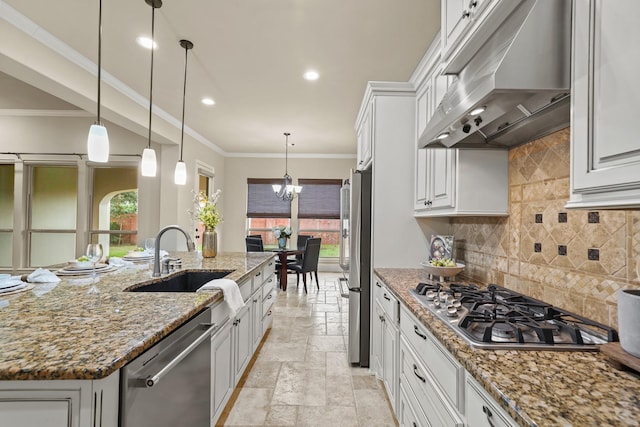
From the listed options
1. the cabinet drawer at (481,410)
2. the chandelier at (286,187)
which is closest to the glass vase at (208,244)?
the cabinet drawer at (481,410)

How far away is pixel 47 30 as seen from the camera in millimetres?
2529

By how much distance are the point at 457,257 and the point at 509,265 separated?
69 centimetres

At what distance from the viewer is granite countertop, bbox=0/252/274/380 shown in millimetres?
845

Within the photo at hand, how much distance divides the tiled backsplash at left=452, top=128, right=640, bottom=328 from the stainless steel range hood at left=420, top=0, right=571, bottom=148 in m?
0.20

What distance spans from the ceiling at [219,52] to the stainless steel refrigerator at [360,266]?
1.17 m

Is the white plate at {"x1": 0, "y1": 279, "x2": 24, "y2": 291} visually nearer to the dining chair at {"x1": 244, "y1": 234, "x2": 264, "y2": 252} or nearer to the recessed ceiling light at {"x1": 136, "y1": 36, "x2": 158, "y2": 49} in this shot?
the recessed ceiling light at {"x1": 136, "y1": 36, "x2": 158, "y2": 49}

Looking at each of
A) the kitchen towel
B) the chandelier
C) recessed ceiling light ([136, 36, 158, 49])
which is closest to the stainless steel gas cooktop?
the kitchen towel

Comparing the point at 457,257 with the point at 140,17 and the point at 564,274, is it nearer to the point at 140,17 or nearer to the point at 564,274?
the point at 564,274

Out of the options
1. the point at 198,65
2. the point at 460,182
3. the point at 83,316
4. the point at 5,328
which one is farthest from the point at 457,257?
the point at 198,65

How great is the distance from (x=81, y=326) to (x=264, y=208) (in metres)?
6.32

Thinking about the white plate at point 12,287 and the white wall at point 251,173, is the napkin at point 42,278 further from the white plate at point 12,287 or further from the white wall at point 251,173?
the white wall at point 251,173

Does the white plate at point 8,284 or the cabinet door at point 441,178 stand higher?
the cabinet door at point 441,178

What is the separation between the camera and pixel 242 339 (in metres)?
2.32

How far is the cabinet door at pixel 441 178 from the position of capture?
1869mm
